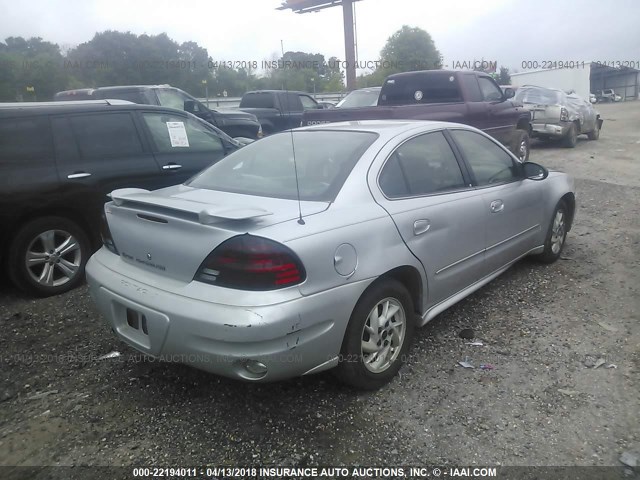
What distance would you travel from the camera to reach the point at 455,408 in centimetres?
282

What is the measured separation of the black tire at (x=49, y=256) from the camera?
13.9ft

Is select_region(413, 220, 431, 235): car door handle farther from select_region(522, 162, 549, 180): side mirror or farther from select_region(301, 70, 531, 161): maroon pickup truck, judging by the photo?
select_region(301, 70, 531, 161): maroon pickup truck

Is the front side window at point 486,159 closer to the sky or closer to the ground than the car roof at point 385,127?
closer to the ground

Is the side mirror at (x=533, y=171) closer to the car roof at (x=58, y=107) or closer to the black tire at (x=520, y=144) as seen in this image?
the car roof at (x=58, y=107)

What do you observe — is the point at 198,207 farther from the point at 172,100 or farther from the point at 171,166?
the point at 172,100

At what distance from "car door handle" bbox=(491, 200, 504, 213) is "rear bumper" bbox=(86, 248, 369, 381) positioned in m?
1.60

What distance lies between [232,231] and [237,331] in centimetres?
47

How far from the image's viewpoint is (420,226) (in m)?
3.14

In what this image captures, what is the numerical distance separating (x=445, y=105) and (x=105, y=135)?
5.02 m

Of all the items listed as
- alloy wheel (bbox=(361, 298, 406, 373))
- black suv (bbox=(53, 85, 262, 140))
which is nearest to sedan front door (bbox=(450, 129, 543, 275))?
alloy wheel (bbox=(361, 298, 406, 373))

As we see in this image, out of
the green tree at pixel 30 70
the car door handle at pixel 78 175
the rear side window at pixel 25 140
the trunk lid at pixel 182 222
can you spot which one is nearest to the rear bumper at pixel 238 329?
the trunk lid at pixel 182 222

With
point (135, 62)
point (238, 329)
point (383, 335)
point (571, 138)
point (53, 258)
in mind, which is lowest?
point (571, 138)

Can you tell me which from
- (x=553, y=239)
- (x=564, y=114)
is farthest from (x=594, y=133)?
(x=553, y=239)

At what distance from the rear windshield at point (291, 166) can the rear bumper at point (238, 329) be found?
0.65 metres
